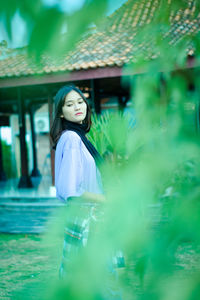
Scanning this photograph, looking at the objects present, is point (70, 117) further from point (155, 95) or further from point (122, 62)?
point (122, 62)

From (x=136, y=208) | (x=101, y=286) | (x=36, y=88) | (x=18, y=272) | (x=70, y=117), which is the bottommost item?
(x=18, y=272)

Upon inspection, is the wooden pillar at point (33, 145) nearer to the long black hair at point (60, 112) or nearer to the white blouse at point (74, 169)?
the long black hair at point (60, 112)

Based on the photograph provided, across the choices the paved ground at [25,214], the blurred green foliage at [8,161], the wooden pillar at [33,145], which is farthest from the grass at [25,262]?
the blurred green foliage at [8,161]

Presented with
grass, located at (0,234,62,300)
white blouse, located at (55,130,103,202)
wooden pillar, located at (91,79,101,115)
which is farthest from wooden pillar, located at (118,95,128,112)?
white blouse, located at (55,130,103,202)

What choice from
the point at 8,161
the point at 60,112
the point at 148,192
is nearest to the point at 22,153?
the point at 8,161

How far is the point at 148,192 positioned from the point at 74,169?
1176 millimetres

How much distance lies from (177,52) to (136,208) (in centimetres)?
44

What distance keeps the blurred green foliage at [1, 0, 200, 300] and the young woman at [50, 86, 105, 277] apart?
0.94 metres

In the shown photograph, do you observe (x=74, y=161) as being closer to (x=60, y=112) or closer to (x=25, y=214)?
(x=60, y=112)

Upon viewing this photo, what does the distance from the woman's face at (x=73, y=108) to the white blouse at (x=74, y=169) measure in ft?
0.29

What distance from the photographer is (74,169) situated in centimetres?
170

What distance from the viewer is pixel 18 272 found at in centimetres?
322

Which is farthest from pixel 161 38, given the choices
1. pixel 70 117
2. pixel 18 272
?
pixel 18 272

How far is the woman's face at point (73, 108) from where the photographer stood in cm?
187
